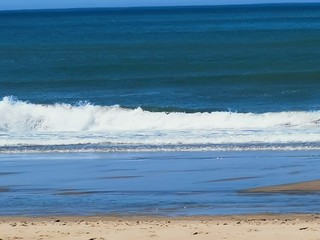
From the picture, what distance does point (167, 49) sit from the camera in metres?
54.0

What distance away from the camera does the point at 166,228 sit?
10.4 meters

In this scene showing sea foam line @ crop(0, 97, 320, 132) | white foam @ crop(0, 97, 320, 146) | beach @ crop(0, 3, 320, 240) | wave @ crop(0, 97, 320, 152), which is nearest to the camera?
beach @ crop(0, 3, 320, 240)

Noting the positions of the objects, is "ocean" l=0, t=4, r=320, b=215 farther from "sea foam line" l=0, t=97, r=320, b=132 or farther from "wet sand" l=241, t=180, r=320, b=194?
"wet sand" l=241, t=180, r=320, b=194

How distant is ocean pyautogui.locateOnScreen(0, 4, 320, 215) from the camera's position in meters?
13.9

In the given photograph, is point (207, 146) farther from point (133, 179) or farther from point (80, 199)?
point (80, 199)

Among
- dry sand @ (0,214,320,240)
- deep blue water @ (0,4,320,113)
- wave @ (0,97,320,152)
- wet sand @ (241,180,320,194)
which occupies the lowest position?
dry sand @ (0,214,320,240)

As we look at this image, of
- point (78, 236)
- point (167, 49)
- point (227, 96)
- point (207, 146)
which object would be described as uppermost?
point (167, 49)

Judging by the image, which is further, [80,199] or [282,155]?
[282,155]

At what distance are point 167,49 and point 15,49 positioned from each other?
36.9 feet

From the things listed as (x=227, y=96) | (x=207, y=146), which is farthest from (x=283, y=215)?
(x=227, y=96)

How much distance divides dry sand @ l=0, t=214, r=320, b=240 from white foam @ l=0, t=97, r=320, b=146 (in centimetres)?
837

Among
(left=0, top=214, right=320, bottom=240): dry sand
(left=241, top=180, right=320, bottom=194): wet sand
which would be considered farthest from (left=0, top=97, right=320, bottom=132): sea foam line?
(left=0, top=214, right=320, bottom=240): dry sand

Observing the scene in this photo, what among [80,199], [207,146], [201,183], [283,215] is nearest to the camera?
[283,215]

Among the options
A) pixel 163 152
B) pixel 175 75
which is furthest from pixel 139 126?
pixel 175 75
